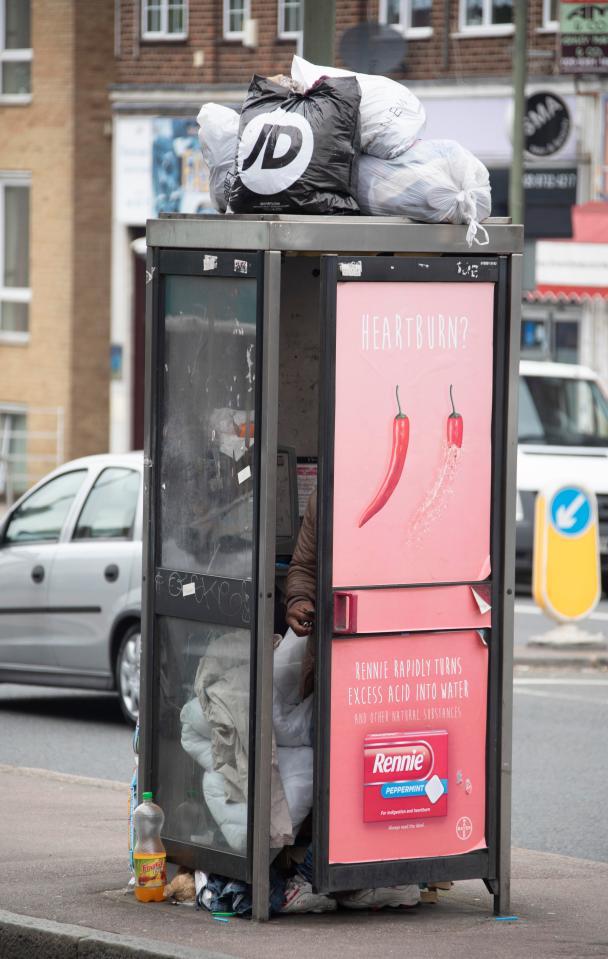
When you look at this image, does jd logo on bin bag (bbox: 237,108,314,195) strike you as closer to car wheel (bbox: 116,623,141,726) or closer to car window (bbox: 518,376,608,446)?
car wheel (bbox: 116,623,141,726)

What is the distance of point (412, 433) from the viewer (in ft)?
19.8

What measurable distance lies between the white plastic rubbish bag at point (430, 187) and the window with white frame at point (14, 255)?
25193 millimetres

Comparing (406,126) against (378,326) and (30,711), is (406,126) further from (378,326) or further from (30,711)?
(30,711)

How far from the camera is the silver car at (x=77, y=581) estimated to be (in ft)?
36.6

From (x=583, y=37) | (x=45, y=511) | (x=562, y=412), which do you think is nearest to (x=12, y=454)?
(x=583, y=37)

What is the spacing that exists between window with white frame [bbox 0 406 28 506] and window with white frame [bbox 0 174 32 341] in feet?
4.62

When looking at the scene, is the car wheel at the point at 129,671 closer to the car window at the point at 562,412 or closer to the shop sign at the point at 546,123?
the car window at the point at 562,412

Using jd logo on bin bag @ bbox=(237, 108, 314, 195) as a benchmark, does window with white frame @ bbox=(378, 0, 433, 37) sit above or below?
above

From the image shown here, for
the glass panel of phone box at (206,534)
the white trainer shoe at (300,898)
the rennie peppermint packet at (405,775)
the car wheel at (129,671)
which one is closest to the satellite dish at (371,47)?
the car wheel at (129,671)

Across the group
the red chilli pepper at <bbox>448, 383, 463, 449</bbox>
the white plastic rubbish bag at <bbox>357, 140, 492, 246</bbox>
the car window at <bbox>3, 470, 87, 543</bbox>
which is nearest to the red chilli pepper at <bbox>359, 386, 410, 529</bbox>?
the red chilli pepper at <bbox>448, 383, 463, 449</bbox>

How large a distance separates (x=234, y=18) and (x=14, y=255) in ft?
18.3

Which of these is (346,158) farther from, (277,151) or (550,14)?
(550,14)

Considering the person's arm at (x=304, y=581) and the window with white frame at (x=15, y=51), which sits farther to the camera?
the window with white frame at (x=15, y=51)

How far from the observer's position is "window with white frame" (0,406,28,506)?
96.0ft
